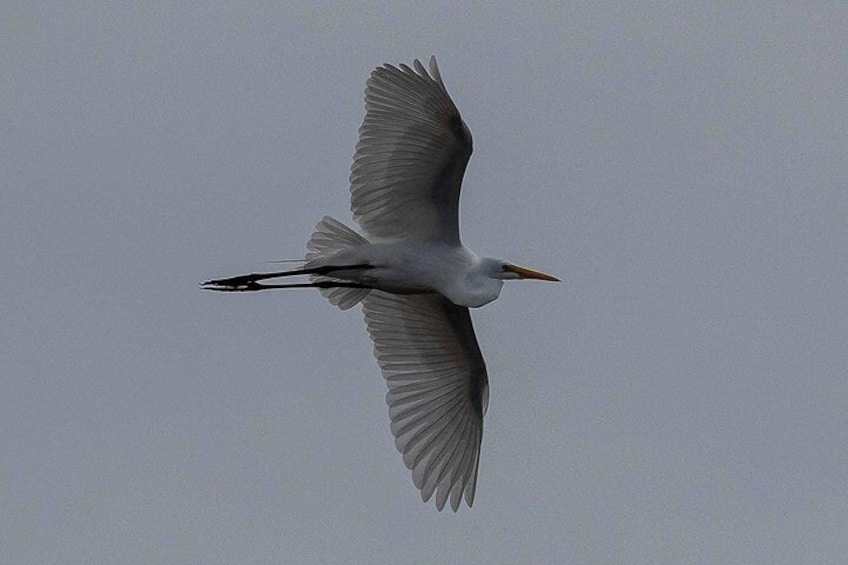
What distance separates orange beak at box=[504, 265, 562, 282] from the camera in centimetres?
1293

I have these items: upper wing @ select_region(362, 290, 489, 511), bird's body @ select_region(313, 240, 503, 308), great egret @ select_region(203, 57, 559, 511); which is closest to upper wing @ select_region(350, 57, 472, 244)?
great egret @ select_region(203, 57, 559, 511)

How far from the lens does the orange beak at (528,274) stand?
1293cm

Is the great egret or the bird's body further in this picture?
the bird's body

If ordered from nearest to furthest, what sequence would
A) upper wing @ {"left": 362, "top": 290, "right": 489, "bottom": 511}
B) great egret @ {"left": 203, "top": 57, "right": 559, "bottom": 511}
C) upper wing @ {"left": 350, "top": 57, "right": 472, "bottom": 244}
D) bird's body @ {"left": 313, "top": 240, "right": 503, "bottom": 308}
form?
upper wing @ {"left": 350, "top": 57, "right": 472, "bottom": 244} < great egret @ {"left": 203, "top": 57, "right": 559, "bottom": 511} < bird's body @ {"left": 313, "top": 240, "right": 503, "bottom": 308} < upper wing @ {"left": 362, "top": 290, "right": 489, "bottom": 511}

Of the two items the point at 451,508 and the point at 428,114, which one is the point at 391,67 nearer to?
the point at 428,114

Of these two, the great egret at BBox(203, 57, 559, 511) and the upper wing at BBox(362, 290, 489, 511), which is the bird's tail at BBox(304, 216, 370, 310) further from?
the upper wing at BBox(362, 290, 489, 511)

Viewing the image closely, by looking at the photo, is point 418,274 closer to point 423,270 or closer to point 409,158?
point 423,270

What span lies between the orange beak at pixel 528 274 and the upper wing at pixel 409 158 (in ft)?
A: 1.70

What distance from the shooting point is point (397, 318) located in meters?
13.6

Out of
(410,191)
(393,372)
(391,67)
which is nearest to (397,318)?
(393,372)

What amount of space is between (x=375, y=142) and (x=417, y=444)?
224cm

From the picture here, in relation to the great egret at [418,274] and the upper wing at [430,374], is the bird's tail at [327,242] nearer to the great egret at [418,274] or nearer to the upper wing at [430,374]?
the great egret at [418,274]

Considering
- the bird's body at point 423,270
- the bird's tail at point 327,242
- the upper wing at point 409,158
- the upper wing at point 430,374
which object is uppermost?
the upper wing at point 409,158

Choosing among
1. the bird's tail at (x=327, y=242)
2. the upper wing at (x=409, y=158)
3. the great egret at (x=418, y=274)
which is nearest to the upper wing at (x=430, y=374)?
the great egret at (x=418, y=274)
